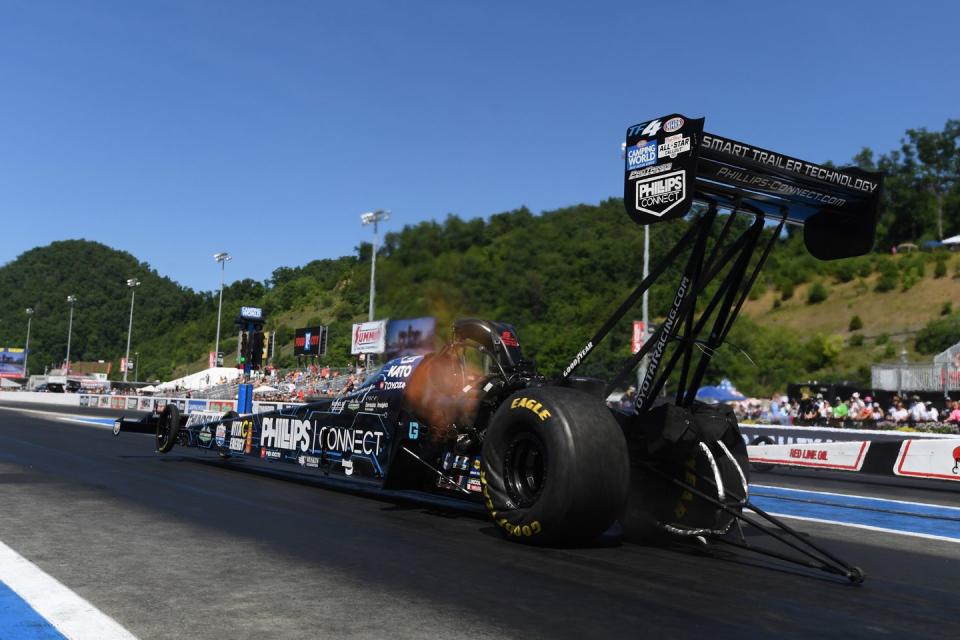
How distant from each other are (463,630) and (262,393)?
147 ft

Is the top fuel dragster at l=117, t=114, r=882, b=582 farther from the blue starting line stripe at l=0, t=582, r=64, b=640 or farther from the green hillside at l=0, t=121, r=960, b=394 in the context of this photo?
the blue starting line stripe at l=0, t=582, r=64, b=640

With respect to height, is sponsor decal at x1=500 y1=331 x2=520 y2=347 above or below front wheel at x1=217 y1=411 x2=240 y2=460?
above

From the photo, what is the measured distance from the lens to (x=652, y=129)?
6.38 meters

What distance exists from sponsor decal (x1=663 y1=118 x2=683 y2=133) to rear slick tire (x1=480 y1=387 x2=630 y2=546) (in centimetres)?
213

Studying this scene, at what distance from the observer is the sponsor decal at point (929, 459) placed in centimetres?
1272

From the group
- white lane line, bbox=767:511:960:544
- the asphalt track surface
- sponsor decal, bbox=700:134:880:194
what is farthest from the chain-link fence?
sponsor decal, bbox=700:134:880:194

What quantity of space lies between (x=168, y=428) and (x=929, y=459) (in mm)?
11890

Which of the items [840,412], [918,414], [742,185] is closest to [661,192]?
[742,185]

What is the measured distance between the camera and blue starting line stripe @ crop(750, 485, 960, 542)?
9.59 metres

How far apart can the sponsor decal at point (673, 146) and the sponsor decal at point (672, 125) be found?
0.05 meters

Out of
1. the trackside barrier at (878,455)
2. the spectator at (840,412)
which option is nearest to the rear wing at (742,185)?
the trackside barrier at (878,455)

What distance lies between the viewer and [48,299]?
171875 millimetres

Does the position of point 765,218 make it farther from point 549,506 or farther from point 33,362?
point 33,362

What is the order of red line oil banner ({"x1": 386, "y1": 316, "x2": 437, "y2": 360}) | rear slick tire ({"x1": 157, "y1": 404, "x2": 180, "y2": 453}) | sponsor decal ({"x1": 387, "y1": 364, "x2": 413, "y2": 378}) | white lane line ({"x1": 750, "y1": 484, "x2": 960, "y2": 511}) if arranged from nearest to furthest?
sponsor decal ({"x1": 387, "y1": 364, "x2": 413, "y2": 378}), red line oil banner ({"x1": 386, "y1": 316, "x2": 437, "y2": 360}), white lane line ({"x1": 750, "y1": 484, "x2": 960, "y2": 511}), rear slick tire ({"x1": 157, "y1": 404, "x2": 180, "y2": 453})
